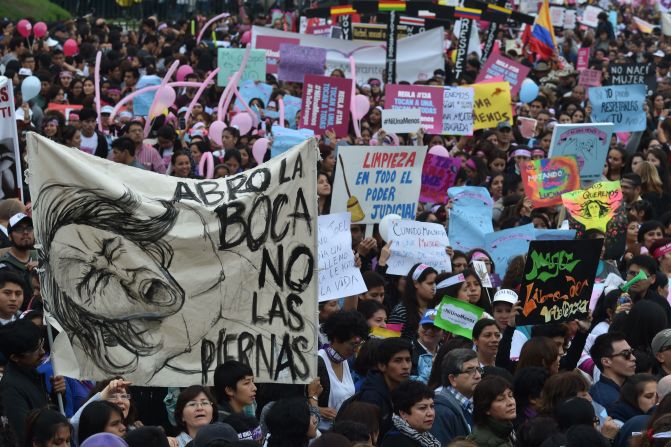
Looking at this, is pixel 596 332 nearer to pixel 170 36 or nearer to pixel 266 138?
pixel 266 138

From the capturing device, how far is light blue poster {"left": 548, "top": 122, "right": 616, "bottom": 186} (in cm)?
1422

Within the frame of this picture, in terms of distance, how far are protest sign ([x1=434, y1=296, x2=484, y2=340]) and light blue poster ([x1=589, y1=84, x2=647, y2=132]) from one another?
28.9ft

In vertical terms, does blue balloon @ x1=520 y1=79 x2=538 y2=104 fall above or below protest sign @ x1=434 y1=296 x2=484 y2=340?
below

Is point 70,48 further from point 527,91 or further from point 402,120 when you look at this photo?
point 402,120

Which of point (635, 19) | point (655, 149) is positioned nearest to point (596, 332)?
point (655, 149)

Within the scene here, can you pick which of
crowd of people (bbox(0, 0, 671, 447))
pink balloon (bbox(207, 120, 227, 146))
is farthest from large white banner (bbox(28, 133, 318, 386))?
pink balloon (bbox(207, 120, 227, 146))

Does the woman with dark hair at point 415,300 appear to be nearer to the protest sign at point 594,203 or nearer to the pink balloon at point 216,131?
the protest sign at point 594,203

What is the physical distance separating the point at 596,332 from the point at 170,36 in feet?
56.4

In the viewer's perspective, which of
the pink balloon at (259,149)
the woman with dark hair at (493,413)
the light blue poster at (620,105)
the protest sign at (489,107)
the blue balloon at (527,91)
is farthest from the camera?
the blue balloon at (527,91)

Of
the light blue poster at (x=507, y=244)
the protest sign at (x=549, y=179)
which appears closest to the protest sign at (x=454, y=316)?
the light blue poster at (x=507, y=244)

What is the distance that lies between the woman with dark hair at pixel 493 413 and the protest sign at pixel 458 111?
8.93 metres

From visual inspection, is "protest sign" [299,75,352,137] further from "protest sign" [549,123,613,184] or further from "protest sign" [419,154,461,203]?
"protest sign" [549,123,613,184]

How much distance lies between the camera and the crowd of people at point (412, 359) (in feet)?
21.6

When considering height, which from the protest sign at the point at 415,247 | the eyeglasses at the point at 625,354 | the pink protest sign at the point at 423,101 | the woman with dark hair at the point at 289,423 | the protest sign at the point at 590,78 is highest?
the woman with dark hair at the point at 289,423
